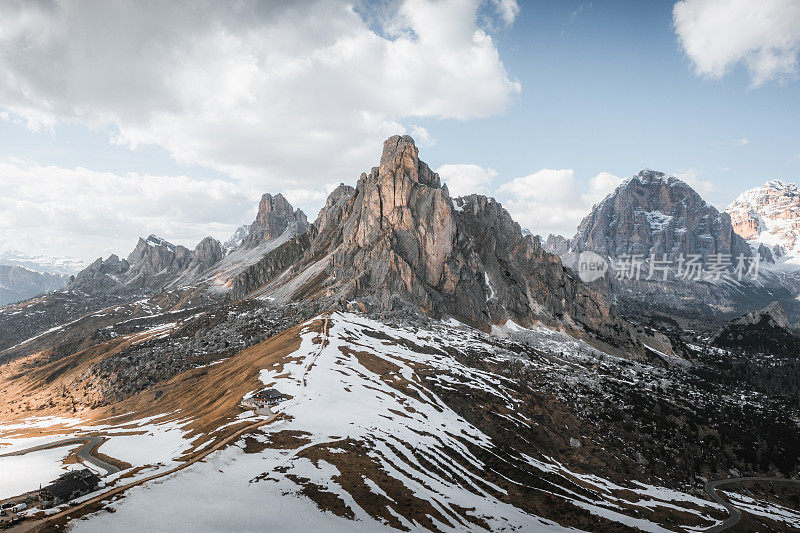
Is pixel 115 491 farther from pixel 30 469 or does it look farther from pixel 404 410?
pixel 404 410

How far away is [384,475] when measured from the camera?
46.7 metres

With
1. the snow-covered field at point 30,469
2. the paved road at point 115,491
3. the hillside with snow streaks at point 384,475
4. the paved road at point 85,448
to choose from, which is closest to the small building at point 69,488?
the paved road at point 115,491

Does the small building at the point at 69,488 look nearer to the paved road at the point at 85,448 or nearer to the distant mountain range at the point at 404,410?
the distant mountain range at the point at 404,410

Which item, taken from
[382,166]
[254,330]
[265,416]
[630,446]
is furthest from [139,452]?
[382,166]

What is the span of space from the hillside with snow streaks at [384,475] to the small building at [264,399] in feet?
10.1

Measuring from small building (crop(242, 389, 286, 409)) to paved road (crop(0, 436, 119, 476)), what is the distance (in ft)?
64.7

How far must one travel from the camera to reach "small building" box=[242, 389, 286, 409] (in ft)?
211

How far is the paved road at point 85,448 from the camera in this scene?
52312mm

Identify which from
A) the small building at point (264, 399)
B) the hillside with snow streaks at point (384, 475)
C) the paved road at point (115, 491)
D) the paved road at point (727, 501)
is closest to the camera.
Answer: the paved road at point (115, 491)

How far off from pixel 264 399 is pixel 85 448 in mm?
29966

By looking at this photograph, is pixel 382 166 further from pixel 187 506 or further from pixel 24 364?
pixel 24 364

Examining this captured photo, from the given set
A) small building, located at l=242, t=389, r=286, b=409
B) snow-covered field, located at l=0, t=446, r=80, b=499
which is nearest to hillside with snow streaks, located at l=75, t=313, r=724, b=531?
small building, located at l=242, t=389, r=286, b=409

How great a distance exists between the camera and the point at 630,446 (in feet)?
279

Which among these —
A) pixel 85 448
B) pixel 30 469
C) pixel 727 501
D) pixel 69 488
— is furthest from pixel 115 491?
pixel 727 501
